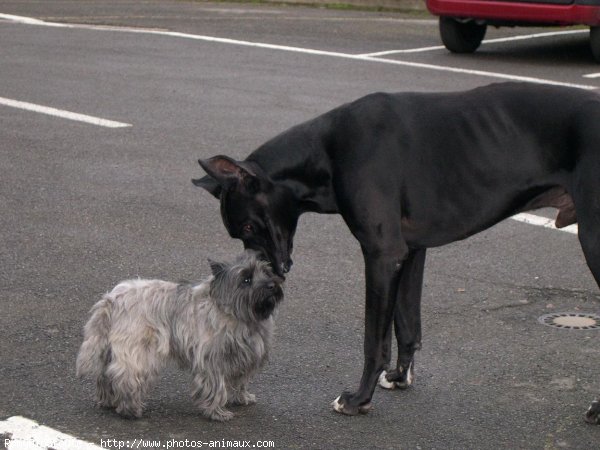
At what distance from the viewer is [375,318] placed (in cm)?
532

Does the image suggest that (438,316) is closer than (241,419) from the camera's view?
No

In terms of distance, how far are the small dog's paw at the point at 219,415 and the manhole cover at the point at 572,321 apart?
6.96ft

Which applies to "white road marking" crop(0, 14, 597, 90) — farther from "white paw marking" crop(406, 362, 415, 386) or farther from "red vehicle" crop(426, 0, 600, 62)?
"white paw marking" crop(406, 362, 415, 386)

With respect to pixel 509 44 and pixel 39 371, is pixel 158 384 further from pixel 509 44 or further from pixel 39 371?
pixel 509 44

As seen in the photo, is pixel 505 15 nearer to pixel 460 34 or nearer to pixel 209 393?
pixel 460 34

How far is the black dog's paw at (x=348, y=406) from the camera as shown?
532 centimetres

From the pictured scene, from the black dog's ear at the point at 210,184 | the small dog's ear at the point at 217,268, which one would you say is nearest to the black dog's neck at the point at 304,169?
the black dog's ear at the point at 210,184

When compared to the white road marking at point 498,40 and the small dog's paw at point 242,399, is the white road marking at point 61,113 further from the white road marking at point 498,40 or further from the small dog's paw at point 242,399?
the small dog's paw at point 242,399

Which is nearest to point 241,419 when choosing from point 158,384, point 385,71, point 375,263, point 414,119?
point 158,384

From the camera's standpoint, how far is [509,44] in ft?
57.6

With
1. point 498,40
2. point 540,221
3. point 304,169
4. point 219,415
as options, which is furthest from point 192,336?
point 498,40

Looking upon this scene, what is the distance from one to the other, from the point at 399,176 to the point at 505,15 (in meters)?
10.4

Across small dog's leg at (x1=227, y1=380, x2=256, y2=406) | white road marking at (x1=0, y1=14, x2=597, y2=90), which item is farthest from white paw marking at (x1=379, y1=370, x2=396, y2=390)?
white road marking at (x1=0, y1=14, x2=597, y2=90)

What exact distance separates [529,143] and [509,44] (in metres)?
12.7
